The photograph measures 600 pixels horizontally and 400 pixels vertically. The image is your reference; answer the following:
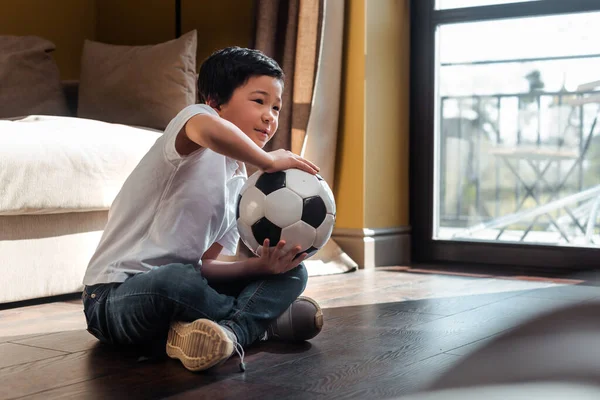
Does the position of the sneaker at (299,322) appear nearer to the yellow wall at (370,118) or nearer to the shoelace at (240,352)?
the shoelace at (240,352)

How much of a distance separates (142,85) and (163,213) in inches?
67.1

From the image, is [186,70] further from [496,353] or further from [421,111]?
[496,353]

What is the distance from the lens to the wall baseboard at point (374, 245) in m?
3.14

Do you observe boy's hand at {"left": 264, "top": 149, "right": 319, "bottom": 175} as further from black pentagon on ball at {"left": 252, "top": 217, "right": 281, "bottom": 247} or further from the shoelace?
the shoelace

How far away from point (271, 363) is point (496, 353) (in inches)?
44.0

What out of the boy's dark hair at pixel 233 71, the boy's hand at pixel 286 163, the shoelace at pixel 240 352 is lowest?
the shoelace at pixel 240 352

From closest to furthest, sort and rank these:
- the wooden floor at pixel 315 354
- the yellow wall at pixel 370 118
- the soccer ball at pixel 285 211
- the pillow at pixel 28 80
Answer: the wooden floor at pixel 315 354 < the soccer ball at pixel 285 211 < the pillow at pixel 28 80 < the yellow wall at pixel 370 118

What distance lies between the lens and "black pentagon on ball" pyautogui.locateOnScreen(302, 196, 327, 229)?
1.46 meters

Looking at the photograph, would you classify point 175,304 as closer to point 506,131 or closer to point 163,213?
point 163,213

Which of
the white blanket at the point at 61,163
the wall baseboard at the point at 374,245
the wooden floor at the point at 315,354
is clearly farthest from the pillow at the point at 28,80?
the wall baseboard at the point at 374,245

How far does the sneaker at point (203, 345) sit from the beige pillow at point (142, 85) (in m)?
1.76

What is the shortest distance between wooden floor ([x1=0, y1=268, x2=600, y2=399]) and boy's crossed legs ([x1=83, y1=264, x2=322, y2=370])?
5 cm

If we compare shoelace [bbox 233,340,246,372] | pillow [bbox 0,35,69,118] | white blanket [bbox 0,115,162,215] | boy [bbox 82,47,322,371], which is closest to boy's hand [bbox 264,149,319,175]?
boy [bbox 82,47,322,371]

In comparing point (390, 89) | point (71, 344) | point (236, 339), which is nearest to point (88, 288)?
point (71, 344)
